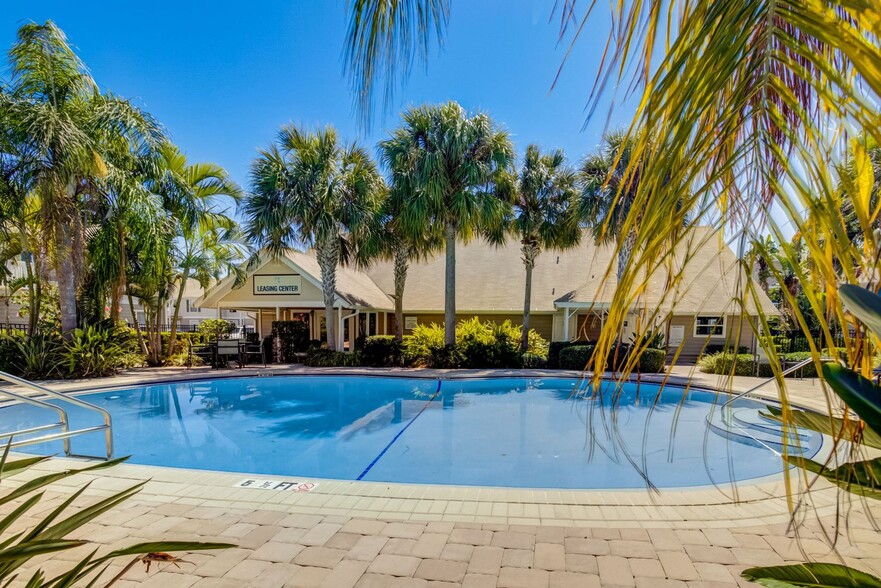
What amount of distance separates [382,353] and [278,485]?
11539 mm

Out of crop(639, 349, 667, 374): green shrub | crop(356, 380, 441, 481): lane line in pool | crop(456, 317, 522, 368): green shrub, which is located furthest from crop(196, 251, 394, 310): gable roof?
crop(639, 349, 667, 374): green shrub

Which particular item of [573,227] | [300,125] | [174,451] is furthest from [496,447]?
[300,125]

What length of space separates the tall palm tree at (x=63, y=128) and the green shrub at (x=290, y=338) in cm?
670

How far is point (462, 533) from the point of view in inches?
142

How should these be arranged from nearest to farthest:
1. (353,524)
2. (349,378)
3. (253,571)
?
(253,571), (353,524), (349,378)

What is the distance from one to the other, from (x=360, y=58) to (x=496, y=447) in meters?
7.52

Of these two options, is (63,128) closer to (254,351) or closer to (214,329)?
(254,351)

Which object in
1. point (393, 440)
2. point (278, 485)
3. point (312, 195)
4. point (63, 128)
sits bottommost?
point (393, 440)

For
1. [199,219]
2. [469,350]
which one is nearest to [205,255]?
[199,219]

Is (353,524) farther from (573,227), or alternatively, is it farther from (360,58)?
(573,227)

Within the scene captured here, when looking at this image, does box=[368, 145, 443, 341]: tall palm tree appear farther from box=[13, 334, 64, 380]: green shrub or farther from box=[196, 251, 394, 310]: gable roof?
box=[13, 334, 64, 380]: green shrub

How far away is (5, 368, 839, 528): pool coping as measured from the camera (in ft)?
12.8

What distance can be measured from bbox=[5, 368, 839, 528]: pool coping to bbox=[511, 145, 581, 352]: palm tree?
12242mm

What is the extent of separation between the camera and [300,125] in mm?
15766
